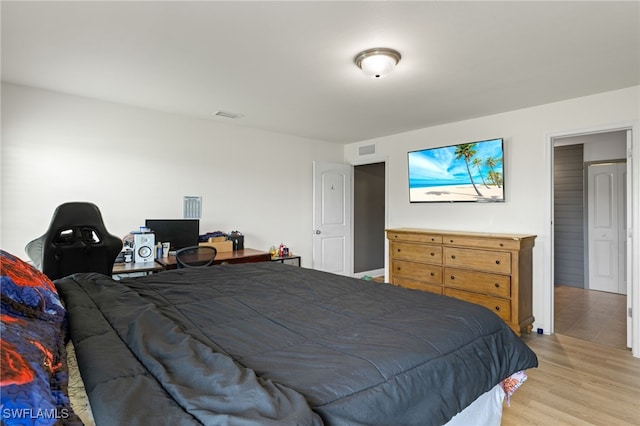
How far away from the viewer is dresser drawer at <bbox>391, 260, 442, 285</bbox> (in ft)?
13.1

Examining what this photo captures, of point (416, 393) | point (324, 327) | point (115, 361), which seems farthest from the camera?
point (324, 327)

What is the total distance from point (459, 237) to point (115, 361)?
11.5ft

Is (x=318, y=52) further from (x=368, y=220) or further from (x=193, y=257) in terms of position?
(x=368, y=220)

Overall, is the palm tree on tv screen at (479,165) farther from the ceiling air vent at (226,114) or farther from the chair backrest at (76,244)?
the chair backrest at (76,244)

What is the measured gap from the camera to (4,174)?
10.3 ft

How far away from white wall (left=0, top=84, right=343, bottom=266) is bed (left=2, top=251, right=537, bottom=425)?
1.87 metres

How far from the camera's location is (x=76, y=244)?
2.48 m

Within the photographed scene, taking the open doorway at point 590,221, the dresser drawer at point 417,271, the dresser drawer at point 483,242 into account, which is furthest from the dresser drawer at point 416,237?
the open doorway at point 590,221

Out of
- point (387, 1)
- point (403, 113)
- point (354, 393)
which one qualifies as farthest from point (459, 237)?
point (354, 393)

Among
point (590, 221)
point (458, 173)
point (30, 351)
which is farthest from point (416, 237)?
point (30, 351)

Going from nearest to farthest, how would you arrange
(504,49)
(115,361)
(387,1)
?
1. (115,361)
2. (387,1)
3. (504,49)

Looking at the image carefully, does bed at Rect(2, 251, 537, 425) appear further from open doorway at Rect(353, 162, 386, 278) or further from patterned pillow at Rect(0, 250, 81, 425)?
open doorway at Rect(353, 162, 386, 278)

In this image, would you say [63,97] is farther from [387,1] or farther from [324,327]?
[324,327]

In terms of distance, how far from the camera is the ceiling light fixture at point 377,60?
7.87ft
